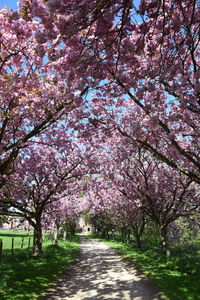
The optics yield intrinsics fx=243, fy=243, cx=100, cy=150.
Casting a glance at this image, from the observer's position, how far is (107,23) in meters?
4.39

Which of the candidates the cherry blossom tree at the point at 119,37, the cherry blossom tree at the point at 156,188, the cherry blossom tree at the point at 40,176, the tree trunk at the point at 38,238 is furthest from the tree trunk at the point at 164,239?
the cherry blossom tree at the point at 119,37

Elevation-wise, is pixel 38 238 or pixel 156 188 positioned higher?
pixel 156 188

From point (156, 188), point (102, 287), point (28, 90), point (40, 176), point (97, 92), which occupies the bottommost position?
point (102, 287)

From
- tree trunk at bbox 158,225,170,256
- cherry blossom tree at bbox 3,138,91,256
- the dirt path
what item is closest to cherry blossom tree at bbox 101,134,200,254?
tree trunk at bbox 158,225,170,256

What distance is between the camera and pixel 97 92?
30.8 ft

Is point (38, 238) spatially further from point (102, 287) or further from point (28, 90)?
point (28, 90)

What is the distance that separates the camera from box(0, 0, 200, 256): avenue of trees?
169 inches

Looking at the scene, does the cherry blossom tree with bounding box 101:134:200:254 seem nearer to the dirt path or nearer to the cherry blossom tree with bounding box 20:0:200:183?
the dirt path

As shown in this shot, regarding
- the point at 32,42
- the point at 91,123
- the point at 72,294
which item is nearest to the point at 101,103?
the point at 91,123

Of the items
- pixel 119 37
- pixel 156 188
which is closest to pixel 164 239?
pixel 156 188

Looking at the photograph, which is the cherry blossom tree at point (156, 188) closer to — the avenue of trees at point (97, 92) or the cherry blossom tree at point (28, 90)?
the avenue of trees at point (97, 92)

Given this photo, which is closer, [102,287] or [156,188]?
[102,287]

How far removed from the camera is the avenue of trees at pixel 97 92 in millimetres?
4293

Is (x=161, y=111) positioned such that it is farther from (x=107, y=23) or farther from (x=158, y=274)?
(x=158, y=274)
